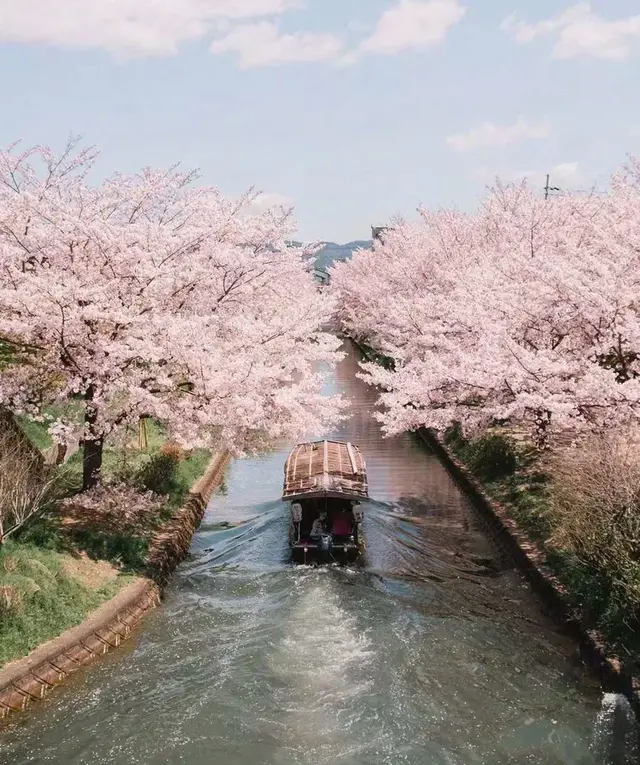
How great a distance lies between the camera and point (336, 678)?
1195cm

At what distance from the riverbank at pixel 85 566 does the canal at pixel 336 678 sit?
54 cm

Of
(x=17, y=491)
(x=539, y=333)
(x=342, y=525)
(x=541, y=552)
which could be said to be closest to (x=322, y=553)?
(x=342, y=525)

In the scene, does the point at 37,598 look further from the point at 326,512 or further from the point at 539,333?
the point at 539,333

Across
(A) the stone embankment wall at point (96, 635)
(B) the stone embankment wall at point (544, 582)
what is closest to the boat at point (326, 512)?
(A) the stone embankment wall at point (96, 635)

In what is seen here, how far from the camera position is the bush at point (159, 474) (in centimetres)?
1970

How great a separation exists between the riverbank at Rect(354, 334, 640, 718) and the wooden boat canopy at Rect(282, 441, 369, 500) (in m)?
4.24

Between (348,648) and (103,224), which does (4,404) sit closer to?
(103,224)

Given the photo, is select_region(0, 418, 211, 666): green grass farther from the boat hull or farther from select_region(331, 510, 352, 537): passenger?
select_region(331, 510, 352, 537): passenger

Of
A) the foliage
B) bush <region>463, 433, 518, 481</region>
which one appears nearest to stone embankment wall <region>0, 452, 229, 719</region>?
the foliage

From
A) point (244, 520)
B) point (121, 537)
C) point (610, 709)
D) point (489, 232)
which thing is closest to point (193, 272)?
point (121, 537)

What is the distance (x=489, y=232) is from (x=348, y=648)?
24506 mm

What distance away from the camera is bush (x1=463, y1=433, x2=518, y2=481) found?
22844 millimetres

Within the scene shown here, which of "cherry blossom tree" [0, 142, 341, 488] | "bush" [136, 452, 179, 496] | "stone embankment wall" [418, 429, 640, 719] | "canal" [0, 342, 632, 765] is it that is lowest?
"canal" [0, 342, 632, 765]

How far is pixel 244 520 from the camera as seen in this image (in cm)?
2205
